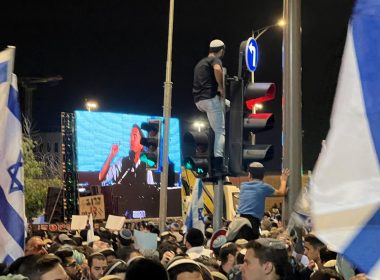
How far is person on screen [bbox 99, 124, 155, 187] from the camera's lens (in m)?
34.8

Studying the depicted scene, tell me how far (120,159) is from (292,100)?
103 ft

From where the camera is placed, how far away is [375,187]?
2289mm

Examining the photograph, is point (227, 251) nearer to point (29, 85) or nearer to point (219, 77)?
point (219, 77)

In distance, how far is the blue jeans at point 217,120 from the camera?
8.82 m

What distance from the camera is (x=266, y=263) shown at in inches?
158

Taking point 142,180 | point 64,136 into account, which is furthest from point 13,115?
point 142,180

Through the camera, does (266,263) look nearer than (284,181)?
Yes

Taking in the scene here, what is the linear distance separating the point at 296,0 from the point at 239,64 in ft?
4.29

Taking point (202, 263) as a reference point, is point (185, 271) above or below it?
above

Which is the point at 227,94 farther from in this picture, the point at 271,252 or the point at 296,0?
the point at 271,252

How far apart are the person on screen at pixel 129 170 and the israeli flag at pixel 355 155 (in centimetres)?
3174

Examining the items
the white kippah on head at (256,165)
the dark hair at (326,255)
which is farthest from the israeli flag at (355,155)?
the white kippah on head at (256,165)

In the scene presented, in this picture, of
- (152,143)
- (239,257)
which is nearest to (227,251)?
(239,257)

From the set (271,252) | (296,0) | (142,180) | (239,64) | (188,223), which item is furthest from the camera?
(142,180)
